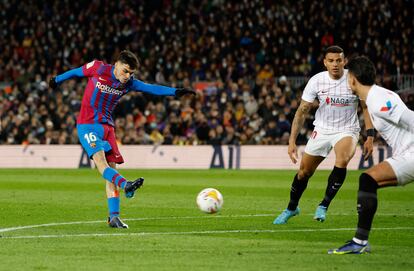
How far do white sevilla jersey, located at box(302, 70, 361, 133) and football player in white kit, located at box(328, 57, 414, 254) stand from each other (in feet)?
11.8

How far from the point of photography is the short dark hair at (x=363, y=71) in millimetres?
8789

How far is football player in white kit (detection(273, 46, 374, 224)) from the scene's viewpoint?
12477 millimetres

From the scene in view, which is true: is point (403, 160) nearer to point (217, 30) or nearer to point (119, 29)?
point (217, 30)

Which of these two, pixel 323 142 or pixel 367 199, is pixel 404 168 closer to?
pixel 367 199

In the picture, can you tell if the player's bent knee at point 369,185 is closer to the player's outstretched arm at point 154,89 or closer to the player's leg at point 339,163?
the player's leg at point 339,163

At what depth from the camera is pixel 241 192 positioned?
1900 cm

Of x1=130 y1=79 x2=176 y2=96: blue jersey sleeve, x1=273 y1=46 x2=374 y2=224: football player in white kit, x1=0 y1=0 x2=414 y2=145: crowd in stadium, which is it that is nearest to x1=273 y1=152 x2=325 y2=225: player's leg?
x1=273 y1=46 x2=374 y2=224: football player in white kit

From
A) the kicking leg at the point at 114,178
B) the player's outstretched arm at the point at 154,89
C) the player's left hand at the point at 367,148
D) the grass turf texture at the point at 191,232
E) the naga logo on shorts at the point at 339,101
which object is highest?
the player's outstretched arm at the point at 154,89

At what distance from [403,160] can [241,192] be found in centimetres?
1028

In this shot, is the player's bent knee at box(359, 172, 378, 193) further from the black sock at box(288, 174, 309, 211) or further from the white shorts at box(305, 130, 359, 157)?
the black sock at box(288, 174, 309, 211)

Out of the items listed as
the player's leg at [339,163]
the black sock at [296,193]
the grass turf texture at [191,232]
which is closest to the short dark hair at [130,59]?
the grass turf texture at [191,232]

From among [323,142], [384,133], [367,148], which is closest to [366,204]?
[384,133]

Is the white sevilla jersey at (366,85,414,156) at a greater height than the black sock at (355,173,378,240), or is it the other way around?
the white sevilla jersey at (366,85,414,156)

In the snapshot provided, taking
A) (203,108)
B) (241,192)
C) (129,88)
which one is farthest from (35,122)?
(129,88)
